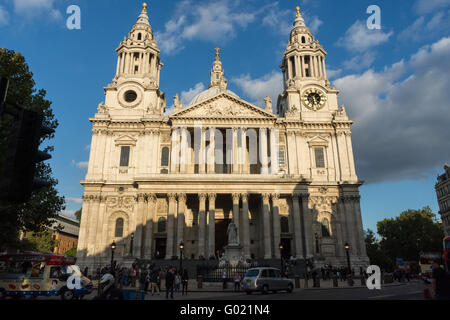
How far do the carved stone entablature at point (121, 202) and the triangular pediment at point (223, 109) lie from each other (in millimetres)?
12086

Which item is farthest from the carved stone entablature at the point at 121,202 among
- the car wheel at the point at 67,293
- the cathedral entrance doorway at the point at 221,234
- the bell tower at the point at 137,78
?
the car wheel at the point at 67,293

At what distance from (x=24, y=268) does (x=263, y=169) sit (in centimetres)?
2856

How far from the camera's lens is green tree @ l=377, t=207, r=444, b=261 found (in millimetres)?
63384

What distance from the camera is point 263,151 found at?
139ft

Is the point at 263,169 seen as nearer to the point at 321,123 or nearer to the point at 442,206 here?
the point at 321,123

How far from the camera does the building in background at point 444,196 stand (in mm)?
68250

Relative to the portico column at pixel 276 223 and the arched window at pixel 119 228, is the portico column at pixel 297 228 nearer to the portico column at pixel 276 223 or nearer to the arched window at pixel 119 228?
the portico column at pixel 276 223

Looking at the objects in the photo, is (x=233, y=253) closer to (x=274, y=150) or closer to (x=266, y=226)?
(x=266, y=226)

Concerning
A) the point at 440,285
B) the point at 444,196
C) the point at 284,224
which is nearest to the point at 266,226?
the point at 284,224

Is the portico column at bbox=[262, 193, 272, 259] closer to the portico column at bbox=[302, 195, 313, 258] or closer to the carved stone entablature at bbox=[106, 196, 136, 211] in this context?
the portico column at bbox=[302, 195, 313, 258]

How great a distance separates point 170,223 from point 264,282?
19125 mm

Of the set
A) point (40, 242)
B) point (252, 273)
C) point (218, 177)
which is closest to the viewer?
point (252, 273)

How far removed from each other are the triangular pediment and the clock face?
8056mm

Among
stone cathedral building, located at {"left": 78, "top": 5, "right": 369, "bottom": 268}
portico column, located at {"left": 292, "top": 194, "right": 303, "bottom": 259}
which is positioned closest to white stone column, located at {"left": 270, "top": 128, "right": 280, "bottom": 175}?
stone cathedral building, located at {"left": 78, "top": 5, "right": 369, "bottom": 268}
